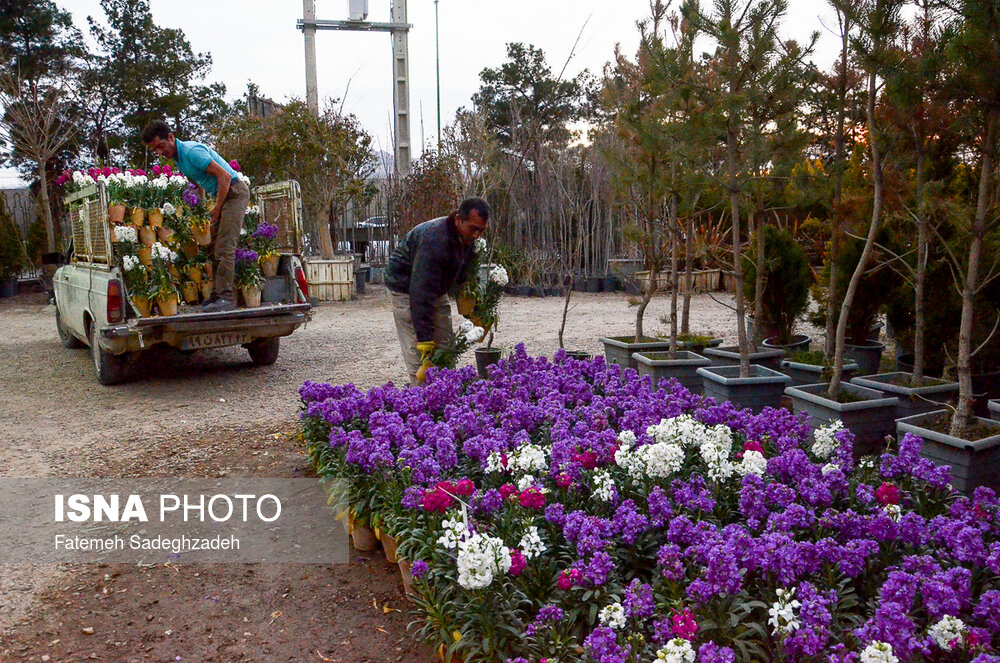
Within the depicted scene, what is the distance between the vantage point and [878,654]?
1886 mm

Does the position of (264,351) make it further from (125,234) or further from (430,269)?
(430,269)

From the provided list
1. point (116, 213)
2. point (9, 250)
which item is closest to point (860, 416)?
point (116, 213)

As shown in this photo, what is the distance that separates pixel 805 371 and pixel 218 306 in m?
5.01

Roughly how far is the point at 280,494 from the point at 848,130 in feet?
14.6

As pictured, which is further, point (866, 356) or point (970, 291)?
point (866, 356)

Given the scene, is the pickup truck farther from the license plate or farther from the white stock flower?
the white stock flower

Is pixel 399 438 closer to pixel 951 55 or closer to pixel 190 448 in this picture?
pixel 190 448

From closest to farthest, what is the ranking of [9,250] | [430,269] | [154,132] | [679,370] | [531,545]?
[531,545]
[430,269]
[679,370]
[154,132]
[9,250]

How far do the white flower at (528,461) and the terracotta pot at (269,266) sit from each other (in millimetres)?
5095

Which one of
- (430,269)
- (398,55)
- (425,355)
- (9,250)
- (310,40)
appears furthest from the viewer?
(398,55)

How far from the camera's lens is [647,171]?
592cm

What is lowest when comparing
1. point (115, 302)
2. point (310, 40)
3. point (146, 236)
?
point (115, 302)

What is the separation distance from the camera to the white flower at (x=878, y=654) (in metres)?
1.88

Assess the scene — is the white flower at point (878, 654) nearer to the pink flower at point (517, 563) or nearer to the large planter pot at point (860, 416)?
the pink flower at point (517, 563)
